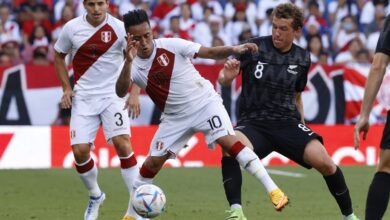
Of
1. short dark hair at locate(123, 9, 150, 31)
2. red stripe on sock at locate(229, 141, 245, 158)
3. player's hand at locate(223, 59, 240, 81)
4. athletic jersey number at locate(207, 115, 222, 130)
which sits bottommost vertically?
red stripe on sock at locate(229, 141, 245, 158)

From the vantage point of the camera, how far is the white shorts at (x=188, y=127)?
402 inches

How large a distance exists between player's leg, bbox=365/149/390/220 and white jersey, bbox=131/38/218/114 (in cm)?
245

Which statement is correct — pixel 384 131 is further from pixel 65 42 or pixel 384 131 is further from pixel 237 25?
pixel 237 25

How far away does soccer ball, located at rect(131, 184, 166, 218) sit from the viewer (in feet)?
31.7

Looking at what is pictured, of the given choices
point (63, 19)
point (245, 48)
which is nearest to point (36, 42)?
point (63, 19)

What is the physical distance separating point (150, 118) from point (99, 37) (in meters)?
7.74

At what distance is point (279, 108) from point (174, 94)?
1.05 metres

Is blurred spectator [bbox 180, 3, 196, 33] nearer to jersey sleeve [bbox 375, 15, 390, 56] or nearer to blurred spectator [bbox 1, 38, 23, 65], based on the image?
blurred spectator [bbox 1, 38, 23, 65]

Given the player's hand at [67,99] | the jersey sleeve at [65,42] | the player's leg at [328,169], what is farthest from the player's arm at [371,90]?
the jersey sleeve at [65,42]

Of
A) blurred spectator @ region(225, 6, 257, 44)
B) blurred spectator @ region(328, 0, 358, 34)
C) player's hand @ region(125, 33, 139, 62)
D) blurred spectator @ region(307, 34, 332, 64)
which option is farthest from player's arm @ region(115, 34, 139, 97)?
blurred spectator @ region(328, 0, 358, 34)

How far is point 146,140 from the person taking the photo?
18.4 m

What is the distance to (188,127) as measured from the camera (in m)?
10.3

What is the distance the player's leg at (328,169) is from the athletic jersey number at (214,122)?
34.7 inches

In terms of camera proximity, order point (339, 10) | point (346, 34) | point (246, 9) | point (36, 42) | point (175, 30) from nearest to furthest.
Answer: point (36, 42) → point (175, 30) → point (346, 34) → point (246, 9) → point (339, 10)
